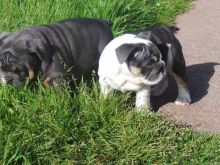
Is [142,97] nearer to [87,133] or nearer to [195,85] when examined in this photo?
[87,133]

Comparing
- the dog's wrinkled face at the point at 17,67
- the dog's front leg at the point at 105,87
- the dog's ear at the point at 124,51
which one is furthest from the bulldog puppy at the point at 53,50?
the dog's ear at the point at 124,51

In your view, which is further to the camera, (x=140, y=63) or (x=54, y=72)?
(x=54, y=72)

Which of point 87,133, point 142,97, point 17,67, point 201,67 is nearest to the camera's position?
point 87,133

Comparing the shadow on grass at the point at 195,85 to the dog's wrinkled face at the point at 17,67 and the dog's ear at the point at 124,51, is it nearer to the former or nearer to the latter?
the dog's ear at the point at 124,51

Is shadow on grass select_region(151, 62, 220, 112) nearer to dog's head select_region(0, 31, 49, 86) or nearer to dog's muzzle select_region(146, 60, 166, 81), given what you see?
dog's muzzle select_region(146, 60, 166, 81)

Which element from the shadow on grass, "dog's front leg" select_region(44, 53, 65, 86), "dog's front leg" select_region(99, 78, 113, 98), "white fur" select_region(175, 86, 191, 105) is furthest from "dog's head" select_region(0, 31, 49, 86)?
"white fur" select_region(175, 86, 191, 105)

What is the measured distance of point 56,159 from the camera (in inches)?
163

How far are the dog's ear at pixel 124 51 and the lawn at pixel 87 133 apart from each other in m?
0.35

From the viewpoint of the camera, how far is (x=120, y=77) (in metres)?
4.83

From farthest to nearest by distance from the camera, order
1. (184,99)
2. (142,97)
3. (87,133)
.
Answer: (184,99), (142,97), (87,133)

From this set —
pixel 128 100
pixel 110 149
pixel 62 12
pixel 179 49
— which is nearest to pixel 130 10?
pixel 62 12

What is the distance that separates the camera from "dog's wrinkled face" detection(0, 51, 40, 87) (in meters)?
4.61

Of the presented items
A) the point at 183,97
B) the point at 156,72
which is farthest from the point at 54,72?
the point at 183,97

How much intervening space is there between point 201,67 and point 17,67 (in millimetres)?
2550
